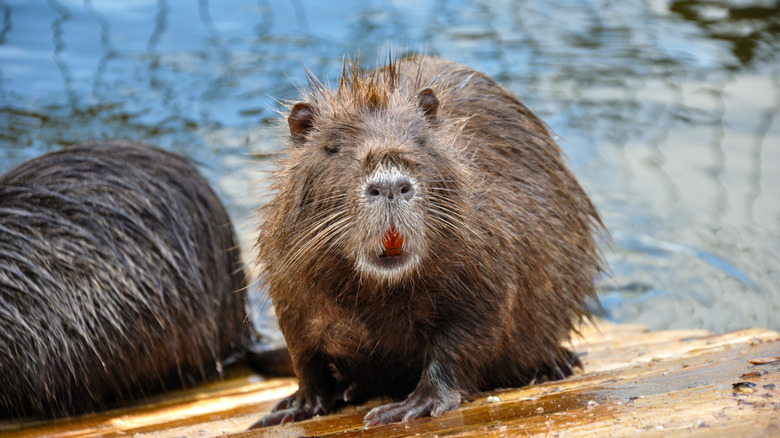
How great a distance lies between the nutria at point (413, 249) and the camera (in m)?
2.71

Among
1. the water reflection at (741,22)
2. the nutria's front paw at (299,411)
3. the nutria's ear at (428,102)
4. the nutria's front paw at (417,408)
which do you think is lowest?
the nutria's front paw at (299,411)

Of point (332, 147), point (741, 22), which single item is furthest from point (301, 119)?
point (741, 22)

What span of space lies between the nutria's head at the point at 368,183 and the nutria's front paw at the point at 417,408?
1.34ft

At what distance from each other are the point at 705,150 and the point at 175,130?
4.65 m

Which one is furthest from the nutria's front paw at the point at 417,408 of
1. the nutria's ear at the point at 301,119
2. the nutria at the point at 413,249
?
the nutria's ear at the point at 301,119

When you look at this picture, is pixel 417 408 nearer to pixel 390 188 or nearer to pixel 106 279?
pixel 390 188

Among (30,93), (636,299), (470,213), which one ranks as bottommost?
(636,299)

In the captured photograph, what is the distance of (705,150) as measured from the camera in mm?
7508

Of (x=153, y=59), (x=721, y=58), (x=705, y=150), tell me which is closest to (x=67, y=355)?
(x=705, y=150)

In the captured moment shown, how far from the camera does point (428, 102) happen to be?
303 centimetres

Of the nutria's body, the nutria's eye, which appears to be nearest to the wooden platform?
the nutria's body

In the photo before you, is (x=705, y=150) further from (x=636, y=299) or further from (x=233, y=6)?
(x=233, y=6)

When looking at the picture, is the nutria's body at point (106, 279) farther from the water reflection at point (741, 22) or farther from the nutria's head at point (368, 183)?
the water reflection at point (741, 22)

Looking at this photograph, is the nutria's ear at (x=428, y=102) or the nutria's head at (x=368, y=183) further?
the nutria's ear at (x=428, y=102)
